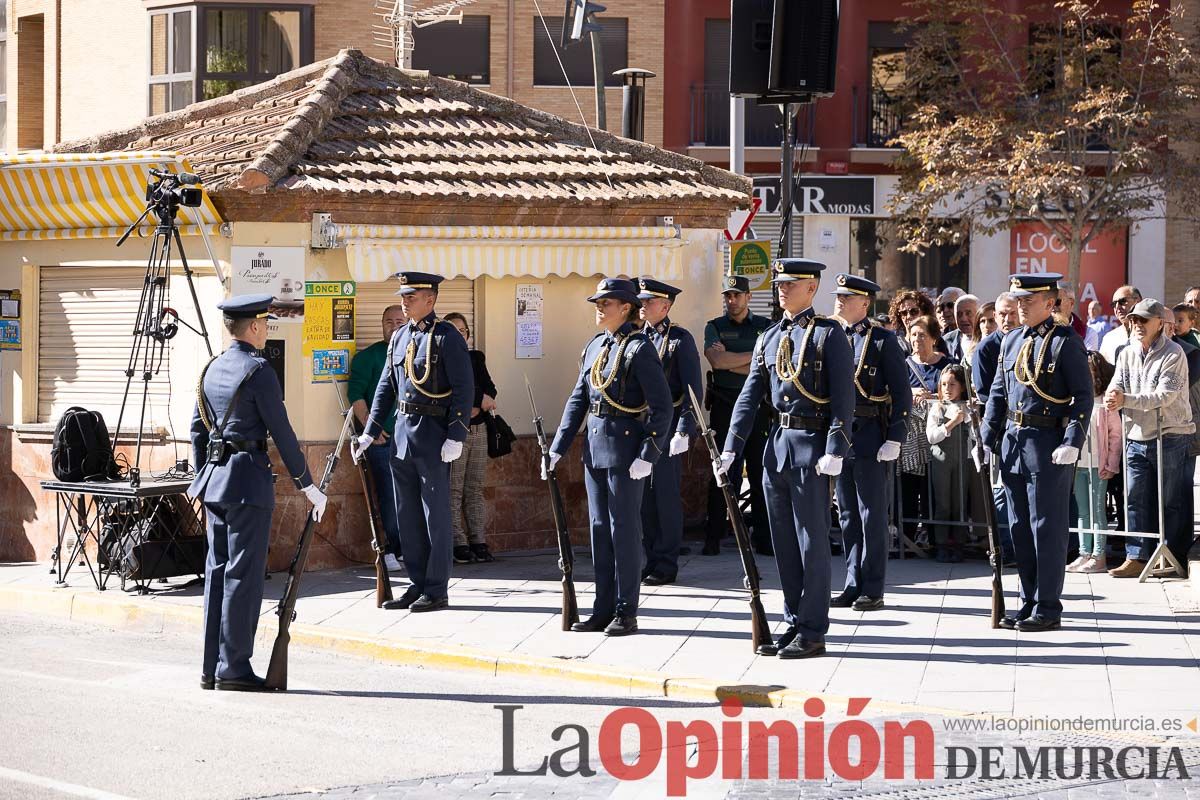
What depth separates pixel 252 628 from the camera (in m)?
9.16

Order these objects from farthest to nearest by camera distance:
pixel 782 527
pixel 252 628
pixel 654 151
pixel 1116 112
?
pixel 1116 112 → pixel 654 151 → pixel 782 527 → pixel 252 628

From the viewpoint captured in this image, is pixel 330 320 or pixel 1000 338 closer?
pixel 1000 338

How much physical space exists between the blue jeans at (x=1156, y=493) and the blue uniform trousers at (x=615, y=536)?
402cm

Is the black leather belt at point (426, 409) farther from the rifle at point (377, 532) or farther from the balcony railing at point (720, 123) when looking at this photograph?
the balcony railing at point (720, 123)

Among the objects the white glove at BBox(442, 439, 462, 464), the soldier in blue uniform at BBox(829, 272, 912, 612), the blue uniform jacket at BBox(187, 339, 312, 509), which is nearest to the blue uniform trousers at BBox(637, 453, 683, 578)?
the soldier in blue uniform at BBox(829, 272, 912, 612)

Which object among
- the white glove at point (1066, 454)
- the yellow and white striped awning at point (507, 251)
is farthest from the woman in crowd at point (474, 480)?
the white glove at point (1066, 454)

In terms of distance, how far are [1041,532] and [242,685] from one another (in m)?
4.75

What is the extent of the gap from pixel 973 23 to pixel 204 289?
21.2 metres

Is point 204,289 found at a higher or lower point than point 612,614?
higher

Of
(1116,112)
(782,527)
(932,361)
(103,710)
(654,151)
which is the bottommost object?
(103,710)

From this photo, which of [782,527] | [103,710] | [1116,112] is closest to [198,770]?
[103,710]

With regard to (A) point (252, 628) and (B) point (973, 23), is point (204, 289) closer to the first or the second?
(A) point (252, 628)

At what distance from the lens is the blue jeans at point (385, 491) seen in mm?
12750

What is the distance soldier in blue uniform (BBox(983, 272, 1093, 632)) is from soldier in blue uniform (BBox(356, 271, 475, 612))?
3486 mm
